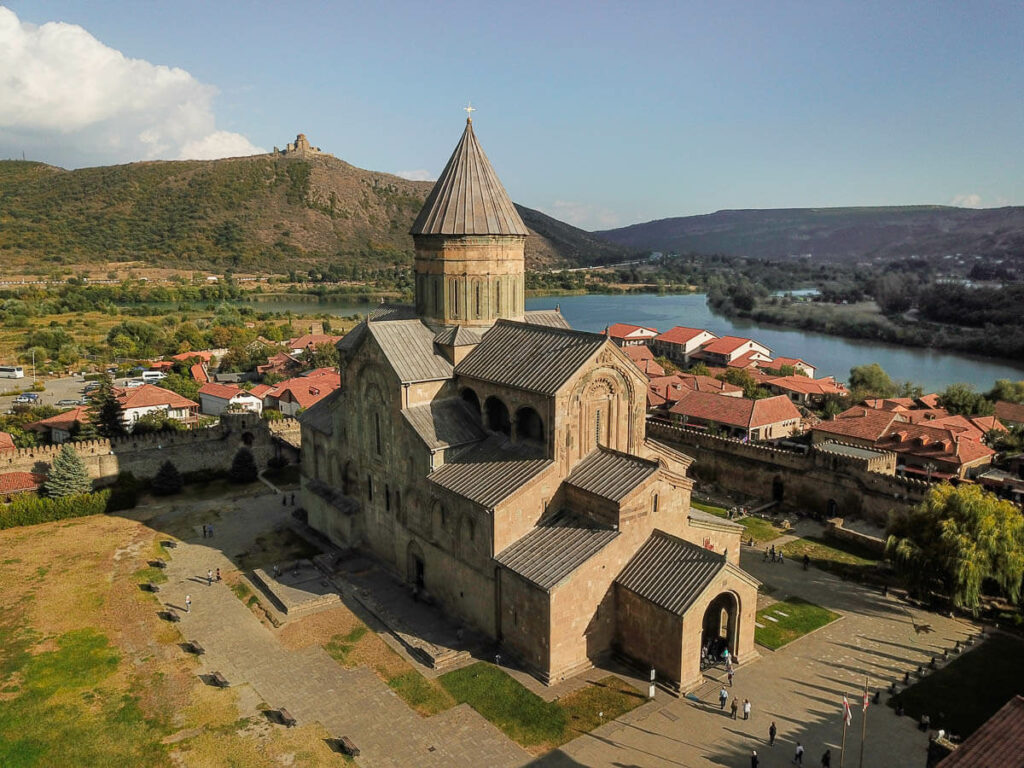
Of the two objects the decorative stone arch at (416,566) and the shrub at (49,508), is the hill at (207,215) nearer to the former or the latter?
the shrub at (49,508)

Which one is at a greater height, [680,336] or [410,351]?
[410,351]

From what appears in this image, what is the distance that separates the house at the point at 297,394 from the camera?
42.2 m

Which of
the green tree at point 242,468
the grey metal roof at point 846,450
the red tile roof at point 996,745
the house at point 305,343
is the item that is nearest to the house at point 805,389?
the grey metal roof at point 846,450

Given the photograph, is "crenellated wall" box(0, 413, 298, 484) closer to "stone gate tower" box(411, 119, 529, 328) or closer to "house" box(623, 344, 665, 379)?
"stone gate tower" box(411, 119, 529, 328)

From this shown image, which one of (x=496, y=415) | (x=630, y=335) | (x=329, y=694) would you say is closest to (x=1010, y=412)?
(x=496, y=415)

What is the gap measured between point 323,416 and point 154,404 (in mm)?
19838

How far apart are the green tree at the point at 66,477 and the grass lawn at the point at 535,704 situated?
765 inches

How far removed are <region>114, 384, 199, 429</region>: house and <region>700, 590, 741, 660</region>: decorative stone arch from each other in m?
32.1

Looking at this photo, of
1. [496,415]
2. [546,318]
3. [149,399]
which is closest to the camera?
[496,415]

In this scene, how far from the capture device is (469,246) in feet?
71.9

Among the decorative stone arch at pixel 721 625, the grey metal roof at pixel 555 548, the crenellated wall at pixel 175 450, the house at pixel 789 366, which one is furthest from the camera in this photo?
the house at pixel 789 366

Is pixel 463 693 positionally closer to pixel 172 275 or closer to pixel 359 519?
pixel 359 519

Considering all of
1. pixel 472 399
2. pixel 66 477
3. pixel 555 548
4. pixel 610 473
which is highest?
pixel 472 399

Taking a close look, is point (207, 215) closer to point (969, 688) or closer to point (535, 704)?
point (535, 704)
